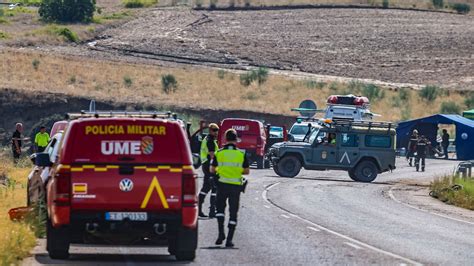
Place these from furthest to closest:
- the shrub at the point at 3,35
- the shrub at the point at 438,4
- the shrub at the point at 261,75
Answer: the shrub at the point at 438,4 → the shrub at the point at 3,35 → the shrub at the point at 261,75

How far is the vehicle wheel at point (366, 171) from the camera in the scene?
1640 inches

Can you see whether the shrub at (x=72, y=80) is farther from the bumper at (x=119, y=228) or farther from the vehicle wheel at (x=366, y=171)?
the bumper at (x=119, y=228)

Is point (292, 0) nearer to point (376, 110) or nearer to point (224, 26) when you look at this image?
point (224, 26)

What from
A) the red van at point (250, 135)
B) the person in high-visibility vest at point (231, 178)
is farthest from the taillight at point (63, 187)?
the red van at point (250, 135)

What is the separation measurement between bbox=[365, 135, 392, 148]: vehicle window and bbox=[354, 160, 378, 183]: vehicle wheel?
0.59 metres

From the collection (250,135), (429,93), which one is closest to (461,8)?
(429,93)

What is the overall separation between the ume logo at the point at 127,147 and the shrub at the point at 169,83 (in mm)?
60944

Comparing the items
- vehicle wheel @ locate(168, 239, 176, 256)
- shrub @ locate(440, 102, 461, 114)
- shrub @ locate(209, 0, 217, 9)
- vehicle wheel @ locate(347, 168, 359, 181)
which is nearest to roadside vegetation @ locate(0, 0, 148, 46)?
shrub @ locate(209, 0, 217, 9)

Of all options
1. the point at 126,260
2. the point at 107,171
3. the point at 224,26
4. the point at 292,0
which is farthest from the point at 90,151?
the point at 292,0

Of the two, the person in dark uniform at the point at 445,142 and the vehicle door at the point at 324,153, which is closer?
the vehicle door at the point at 324,153

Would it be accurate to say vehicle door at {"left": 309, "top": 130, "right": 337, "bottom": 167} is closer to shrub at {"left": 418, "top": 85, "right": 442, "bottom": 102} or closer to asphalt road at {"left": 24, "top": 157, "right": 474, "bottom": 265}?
asphalt road at {"left": 24, "top": 157, "right": 474, "bottom": 265}

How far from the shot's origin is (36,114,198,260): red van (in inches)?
653

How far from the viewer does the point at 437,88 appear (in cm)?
8669

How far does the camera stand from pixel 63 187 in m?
16.6
